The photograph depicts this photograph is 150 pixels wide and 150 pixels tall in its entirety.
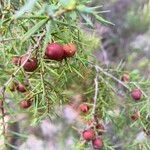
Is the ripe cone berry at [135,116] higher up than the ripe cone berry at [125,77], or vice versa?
the ripe cone berry at [125,77]

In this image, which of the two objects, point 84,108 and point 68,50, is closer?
point 68,50

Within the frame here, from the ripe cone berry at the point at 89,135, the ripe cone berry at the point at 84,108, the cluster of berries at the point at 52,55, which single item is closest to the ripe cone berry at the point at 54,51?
the cluster of berries at the point at 52,55

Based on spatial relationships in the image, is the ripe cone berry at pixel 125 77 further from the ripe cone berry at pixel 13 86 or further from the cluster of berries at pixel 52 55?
the cluster of berries at pixel 52 55

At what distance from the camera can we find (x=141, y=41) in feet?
19.7

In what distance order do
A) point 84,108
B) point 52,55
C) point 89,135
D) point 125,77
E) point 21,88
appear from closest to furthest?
point 52,55 → point 21,88 → point 89,135 → point 84,108 → point 125,77

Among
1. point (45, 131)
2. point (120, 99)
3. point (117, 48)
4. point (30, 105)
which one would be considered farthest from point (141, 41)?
point (30, 105)

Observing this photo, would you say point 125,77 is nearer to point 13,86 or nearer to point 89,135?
point 89,135

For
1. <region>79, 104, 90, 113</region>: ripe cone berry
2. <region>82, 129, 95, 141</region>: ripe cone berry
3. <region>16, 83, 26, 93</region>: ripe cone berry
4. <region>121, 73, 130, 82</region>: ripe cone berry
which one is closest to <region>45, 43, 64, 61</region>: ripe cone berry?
<region>16, 83, 26, 93</region>: ripe cone berry

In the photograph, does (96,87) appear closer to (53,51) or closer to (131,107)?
(131,107)

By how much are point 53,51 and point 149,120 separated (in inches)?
33.1

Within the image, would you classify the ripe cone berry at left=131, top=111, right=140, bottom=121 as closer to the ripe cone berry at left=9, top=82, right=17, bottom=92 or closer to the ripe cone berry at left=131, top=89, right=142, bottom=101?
the ripe cone berry at left=131, top=89, right=142, bottom=101

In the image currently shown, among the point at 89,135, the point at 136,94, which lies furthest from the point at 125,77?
the point at 89,135

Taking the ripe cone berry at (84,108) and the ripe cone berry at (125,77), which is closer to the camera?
the ripe cone berry at (84,108)

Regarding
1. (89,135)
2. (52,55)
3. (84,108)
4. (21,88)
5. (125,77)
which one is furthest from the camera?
(125,77)
